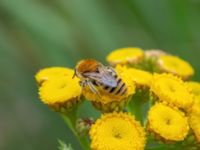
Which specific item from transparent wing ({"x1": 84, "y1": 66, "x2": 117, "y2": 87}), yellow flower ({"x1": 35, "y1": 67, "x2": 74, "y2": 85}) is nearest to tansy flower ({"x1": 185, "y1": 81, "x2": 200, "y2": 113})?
transparent wing ({"x1": 84, "y1": 66, "x2": 117, "y2": 87})

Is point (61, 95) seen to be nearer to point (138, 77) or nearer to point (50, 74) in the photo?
point (50, 74)

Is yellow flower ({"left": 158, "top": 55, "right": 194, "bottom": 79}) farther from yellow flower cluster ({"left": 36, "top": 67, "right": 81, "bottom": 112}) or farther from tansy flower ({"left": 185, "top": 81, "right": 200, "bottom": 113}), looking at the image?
yellow flower cluster ({"left": 36, "top": 67, "right": 81, "bottom": 112})

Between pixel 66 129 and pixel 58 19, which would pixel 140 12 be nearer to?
pixel 58 19

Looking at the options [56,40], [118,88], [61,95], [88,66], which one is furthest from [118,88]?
[56,40]

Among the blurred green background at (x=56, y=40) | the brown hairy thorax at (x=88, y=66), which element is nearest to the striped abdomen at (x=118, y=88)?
the brown hairy thorax at (x=88, y=66)

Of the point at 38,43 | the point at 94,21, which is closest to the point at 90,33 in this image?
the point at 94,21

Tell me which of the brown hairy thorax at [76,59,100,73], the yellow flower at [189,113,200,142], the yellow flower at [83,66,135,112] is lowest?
the yellow flower at [189,113,200,142]

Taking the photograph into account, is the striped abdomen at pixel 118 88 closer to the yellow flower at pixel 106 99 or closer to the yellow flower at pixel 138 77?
the yellow flower at pixel 106 99

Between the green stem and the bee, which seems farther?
the green stem
